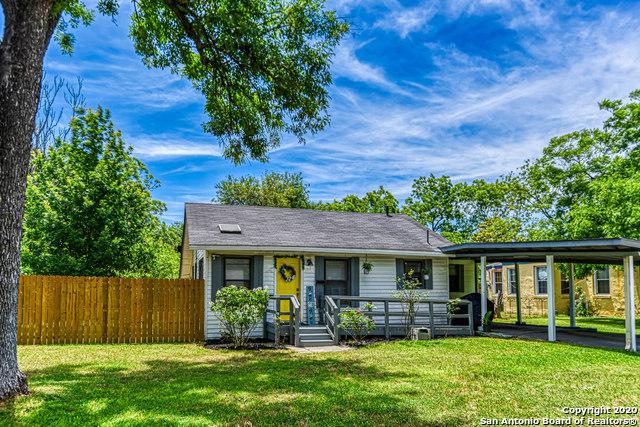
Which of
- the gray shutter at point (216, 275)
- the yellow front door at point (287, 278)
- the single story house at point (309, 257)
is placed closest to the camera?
the gray shutter at point (216, 275)

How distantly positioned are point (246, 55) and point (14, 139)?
449 cm

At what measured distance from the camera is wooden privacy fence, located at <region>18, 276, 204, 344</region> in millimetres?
11914

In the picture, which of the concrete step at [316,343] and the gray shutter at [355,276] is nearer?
the concrete step at [316,343]

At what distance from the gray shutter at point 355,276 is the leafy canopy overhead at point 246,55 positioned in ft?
15.5

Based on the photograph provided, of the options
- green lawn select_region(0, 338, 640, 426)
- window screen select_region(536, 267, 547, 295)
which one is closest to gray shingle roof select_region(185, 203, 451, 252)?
green lawn select_region(0, 338, 640, 426)

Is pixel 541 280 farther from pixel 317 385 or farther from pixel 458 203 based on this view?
pixel 317 385

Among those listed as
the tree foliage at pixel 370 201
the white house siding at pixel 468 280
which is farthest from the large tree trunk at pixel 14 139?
the tree foliage at pixel 370 201

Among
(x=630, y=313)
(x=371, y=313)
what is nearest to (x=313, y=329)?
(x=371, y=313)

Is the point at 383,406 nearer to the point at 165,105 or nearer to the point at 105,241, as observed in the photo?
the point at 105,241

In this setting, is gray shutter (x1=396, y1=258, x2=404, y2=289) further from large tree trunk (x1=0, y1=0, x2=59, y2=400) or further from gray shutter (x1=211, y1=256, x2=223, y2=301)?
large tree trunk (x1=0, y1=0, x2=59, y2=400)

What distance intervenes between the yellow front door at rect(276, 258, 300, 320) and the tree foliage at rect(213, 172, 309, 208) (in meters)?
21.9

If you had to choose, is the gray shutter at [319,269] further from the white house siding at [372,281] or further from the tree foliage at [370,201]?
the tree foliage at [370,201]

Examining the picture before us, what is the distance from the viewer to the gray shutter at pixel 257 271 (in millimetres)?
13125

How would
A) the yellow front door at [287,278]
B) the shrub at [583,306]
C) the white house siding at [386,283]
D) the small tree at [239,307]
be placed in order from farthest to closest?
the shrub at [583,306] → the white house siding at [386,283] → the yellow front door at [287,278] → the small tree at [239,307]
